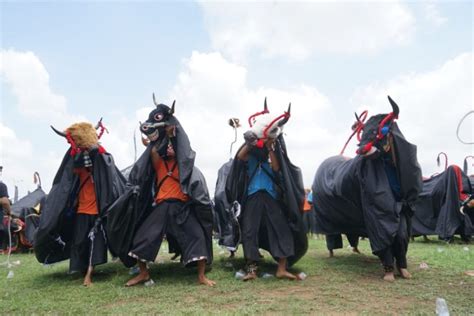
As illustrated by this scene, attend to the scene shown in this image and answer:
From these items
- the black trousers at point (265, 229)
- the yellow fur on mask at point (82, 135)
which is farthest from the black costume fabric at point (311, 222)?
the yellow fur on mask at point (82, 135)

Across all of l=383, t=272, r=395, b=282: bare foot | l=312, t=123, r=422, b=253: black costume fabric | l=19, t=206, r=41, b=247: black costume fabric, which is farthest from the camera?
l=19, t=206, r=41, b=247: black costume fabric

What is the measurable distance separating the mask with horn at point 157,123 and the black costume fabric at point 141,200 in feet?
0.24

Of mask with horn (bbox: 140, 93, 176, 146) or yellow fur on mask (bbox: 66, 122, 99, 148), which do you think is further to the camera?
yellow fur on mask (bbox: 66, 122, 99, 148)

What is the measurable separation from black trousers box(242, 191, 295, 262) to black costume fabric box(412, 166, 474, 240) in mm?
6089

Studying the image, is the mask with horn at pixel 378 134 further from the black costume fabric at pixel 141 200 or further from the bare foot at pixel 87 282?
the bare foot at pixel 87 282

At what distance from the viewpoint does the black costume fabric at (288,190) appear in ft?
18.0

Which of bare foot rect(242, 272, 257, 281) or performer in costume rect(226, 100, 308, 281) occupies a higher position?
performer in costume rect(226, 100, 308, 281)

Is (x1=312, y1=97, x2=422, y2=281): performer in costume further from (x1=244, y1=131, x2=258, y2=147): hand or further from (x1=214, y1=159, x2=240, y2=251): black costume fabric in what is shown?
(x1=214, y1=159, x2=240, y2=251): black costume fabric

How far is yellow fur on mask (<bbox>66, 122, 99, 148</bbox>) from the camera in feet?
18.8

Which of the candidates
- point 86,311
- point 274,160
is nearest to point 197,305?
point 86,311

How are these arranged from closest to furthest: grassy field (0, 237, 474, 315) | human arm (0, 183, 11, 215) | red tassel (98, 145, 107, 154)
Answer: grassy field (0, 237, 474, 315) < red tassel (98, 145, 107, 154) < human arm (0, 183, 11, 215)

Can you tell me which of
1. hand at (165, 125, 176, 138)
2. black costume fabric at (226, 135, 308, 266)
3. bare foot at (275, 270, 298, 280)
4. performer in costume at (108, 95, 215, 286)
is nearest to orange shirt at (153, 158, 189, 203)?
performer in costume at (108, 95, 215, 286)

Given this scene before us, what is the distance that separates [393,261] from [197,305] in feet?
8.74

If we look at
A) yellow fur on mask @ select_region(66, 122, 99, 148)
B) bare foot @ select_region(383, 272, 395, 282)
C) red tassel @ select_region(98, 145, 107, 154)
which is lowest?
bare foot @ select_region(383, 272, 395, 282)
